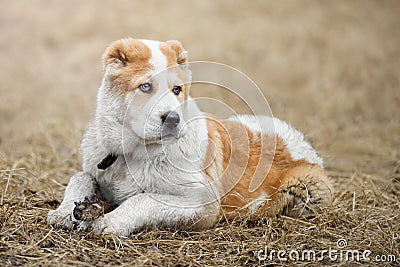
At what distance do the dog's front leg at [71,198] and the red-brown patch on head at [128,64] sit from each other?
0.95m

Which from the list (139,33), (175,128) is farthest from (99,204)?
(139,33)

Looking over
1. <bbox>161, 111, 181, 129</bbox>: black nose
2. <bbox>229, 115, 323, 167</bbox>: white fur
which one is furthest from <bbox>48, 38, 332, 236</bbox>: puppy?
<bbox>229, 115, 323, 167</bbox>: white fur

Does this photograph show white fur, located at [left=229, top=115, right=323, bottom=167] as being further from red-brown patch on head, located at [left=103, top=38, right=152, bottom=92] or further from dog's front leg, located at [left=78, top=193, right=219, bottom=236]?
red-brown patch on head, located at [left=103, top=38, right=152, bottom=92]

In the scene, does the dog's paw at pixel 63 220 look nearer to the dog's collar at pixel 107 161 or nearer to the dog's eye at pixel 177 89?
the dog's collar at pixel 107 161

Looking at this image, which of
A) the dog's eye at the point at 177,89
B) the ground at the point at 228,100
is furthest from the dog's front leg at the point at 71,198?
the dog's eye at the point at 177,89

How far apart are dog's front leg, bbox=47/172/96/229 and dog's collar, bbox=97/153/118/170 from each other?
221 millimetres

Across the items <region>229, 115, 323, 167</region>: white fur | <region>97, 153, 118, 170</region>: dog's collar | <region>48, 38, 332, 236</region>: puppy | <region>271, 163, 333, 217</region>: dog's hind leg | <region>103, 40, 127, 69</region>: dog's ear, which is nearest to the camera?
<region>48, 38, 332, 236</region>: puppy

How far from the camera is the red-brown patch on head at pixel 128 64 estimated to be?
15.1 ft

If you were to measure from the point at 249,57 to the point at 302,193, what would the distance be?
28.6ft

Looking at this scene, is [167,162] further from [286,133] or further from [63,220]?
[286,133]

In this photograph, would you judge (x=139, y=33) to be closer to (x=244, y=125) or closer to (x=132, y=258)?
(x=244, y=125)

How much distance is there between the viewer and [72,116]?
34.4ft

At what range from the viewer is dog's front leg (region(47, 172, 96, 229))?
466 cm

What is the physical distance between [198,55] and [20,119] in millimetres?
4653
